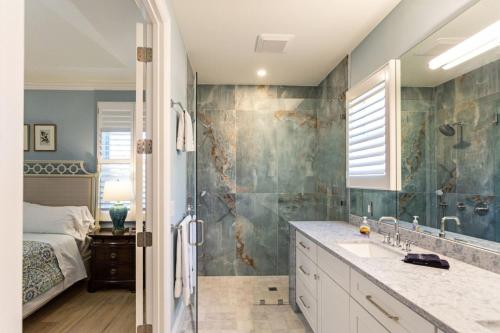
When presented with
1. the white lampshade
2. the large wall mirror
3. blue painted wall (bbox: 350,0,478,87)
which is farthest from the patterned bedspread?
blue painted wall (bbox: 350,0,478,87)

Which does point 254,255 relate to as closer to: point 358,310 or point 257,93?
point 257,93

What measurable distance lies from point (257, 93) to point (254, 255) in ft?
7.17

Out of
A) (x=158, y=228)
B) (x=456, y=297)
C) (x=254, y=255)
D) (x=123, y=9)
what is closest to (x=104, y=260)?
(x=254, y=255)

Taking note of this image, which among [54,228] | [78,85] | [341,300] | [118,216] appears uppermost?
[78,85]

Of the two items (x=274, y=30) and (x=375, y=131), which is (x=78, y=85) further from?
(x=375, y=131)

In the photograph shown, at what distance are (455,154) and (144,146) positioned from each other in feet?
6.14

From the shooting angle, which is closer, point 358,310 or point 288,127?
point 358,310

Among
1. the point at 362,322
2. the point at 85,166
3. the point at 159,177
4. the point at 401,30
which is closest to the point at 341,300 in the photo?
the point at 362,322

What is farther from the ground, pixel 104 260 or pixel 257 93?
pixel 257 93

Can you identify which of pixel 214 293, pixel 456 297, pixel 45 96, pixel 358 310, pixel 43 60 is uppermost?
pixel 43 60

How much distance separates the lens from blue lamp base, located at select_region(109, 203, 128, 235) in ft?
12.8

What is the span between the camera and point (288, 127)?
453 centimetres

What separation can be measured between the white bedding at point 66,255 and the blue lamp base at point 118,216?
472mm

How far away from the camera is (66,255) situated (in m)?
3.59
